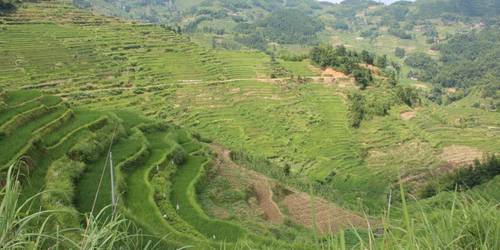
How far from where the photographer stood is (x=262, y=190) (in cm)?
1938

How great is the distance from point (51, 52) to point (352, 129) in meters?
25.7

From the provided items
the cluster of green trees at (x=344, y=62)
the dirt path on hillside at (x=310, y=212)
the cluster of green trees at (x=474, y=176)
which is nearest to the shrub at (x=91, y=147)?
the dirt path on hillside at (x=310, y=212)

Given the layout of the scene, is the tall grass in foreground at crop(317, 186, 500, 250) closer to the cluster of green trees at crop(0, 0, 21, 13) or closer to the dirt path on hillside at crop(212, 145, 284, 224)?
the dirt path on hillside at crop(212, 145, 284, 224)

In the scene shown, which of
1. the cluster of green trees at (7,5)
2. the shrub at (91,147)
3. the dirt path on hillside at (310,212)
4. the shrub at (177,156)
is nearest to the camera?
the shrub at (91,147)

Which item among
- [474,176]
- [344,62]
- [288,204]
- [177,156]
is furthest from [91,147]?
[344,62]

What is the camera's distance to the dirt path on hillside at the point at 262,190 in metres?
17.8

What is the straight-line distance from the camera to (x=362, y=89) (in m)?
47.1

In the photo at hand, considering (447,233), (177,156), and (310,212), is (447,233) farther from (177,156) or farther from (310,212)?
(177,156)

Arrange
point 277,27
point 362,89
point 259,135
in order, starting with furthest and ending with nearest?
point 277,27 < point 362,89 < point 259,135

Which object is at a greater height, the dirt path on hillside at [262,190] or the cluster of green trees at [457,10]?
the dirt path on hillside at [262,190]

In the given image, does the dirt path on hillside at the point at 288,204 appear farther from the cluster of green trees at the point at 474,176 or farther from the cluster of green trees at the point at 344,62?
the cluster of green trees at the point at 344,62

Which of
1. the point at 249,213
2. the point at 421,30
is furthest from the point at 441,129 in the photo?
the point at 421,30

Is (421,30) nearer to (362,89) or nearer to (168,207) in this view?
(362,89)

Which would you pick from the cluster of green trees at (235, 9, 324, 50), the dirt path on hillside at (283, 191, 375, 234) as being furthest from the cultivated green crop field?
the cluster of green trees at (235, 9, 324, 50)
